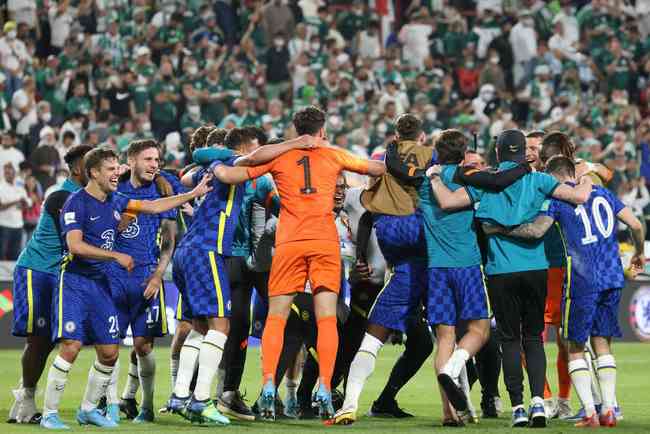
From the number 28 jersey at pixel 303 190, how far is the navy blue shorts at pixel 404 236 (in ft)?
2.21

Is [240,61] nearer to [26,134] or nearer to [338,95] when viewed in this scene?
[338,95]

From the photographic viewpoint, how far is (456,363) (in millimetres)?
9305

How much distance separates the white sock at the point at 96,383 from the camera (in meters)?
9.18

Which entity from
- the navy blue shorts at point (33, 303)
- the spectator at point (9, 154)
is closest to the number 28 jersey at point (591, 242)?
the navy blue shorts at point (33, 303)

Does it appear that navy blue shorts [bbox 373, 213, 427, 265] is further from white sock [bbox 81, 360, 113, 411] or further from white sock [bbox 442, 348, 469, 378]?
white sock [bbox 81, 360, 113, 411]

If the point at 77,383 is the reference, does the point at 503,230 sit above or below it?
above

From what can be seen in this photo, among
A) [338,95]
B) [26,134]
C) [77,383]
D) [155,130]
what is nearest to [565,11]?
[338,95]

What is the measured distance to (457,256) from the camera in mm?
9477

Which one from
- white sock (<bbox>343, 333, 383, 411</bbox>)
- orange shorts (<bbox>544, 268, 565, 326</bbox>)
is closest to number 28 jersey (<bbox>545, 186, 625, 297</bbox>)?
orange shorts (<bbox>544, 268, 565, 326</bbox>)

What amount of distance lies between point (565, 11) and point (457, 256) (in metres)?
19.2

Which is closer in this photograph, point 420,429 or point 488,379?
point 420,429

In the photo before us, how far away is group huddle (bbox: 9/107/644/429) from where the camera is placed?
9234 mm

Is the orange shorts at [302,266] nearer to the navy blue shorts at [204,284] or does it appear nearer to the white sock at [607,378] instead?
the navy blue shorts at [204,284]

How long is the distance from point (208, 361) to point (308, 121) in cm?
185
